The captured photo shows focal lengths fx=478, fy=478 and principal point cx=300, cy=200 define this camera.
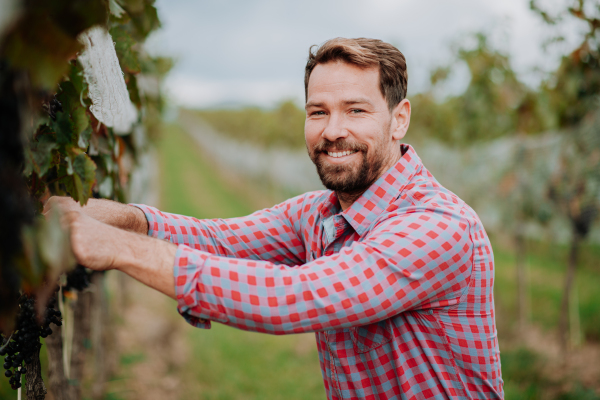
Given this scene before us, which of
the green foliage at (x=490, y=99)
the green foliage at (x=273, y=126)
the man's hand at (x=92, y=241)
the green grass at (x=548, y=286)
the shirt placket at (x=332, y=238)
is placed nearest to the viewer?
the man's hand at (x=92, y=241)

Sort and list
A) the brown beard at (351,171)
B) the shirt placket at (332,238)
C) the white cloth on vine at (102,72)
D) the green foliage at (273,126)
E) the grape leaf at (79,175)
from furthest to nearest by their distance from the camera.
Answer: the green foliage at (273,126) → the brown beard at (351,171) → the shirt placket at (332,238) → the white cloth on vine at (102,72) → the grape leaf at (79,175)

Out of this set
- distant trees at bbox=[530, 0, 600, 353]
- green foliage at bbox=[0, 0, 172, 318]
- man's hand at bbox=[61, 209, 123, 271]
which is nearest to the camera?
green foliage at bbox=[0, 0, 172, 318]

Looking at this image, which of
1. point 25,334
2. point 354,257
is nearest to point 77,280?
point 25,334

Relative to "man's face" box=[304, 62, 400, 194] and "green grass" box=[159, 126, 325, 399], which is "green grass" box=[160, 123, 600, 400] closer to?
"green grass" box=[159, 126, 325, 399]

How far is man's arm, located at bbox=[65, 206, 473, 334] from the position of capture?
127cm

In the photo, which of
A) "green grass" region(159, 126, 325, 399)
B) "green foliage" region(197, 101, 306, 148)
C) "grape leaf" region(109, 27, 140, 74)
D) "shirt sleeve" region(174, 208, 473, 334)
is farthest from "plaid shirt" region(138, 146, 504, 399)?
"green foliage" region(197, 101, 306, 148)

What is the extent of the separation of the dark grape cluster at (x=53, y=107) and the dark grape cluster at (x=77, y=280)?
0.88 metres

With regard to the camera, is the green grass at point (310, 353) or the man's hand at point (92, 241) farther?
the green grass at point (310, 353)

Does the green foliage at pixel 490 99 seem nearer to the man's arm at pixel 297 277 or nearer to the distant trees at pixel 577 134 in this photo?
the distant trees at pixel 577 134

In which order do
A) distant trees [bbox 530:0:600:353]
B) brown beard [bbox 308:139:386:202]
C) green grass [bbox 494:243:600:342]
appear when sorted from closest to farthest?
1. brown beard [bbox 308:139:386:202]
2. distant trees [bbox 530:0:600:353]
3. green grass [bbox 494:243:600:342]

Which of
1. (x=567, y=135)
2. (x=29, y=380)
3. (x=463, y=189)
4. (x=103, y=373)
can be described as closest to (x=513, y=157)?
(x=567, y=135)

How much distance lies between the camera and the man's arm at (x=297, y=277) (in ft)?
4.16

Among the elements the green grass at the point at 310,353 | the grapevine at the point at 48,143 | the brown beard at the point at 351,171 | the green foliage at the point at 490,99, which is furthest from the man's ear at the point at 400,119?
the green foliage at the point at 490,99

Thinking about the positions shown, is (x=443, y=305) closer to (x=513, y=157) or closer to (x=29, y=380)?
(x=29, y=380)
